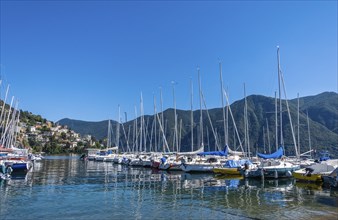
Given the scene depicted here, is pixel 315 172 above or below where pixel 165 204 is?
above

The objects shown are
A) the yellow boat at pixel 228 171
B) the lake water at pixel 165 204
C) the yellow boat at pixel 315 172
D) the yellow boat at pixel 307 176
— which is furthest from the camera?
the yellow boat at pixel 228 171

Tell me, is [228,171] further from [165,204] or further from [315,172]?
[165,204]

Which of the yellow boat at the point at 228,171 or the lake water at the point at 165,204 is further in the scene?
the yellow boat at the point at 228,171

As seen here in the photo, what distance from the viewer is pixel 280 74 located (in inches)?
2013

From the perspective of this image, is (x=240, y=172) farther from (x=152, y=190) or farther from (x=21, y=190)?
(x=21, y=190)

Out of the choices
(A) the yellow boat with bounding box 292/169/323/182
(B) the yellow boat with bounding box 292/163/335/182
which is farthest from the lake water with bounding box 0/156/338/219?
(B) the yellow boat with bounding box 292/163/335/182

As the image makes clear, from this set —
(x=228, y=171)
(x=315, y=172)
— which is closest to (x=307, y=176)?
(x=315, y=172)

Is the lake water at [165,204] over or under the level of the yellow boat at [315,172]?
under

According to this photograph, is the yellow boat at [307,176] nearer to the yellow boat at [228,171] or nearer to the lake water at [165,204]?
the lake water at [165,204]

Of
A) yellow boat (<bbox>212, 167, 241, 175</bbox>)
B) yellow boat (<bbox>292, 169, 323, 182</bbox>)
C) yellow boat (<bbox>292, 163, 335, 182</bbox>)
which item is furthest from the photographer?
yellow boat (<bbox>212, 167, 241, 175</bbox>)

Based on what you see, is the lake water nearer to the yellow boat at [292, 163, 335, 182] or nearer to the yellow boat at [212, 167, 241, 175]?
the yellow boat at [292, 163, 335, 182]

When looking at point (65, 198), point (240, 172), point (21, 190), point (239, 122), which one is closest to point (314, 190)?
point (240, 172)

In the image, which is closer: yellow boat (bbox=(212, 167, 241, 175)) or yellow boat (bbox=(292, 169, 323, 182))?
yellow boat (bbox=(292, 169, 323, 182))

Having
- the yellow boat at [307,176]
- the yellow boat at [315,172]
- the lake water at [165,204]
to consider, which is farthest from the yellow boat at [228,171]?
the lake water at [165,204]
